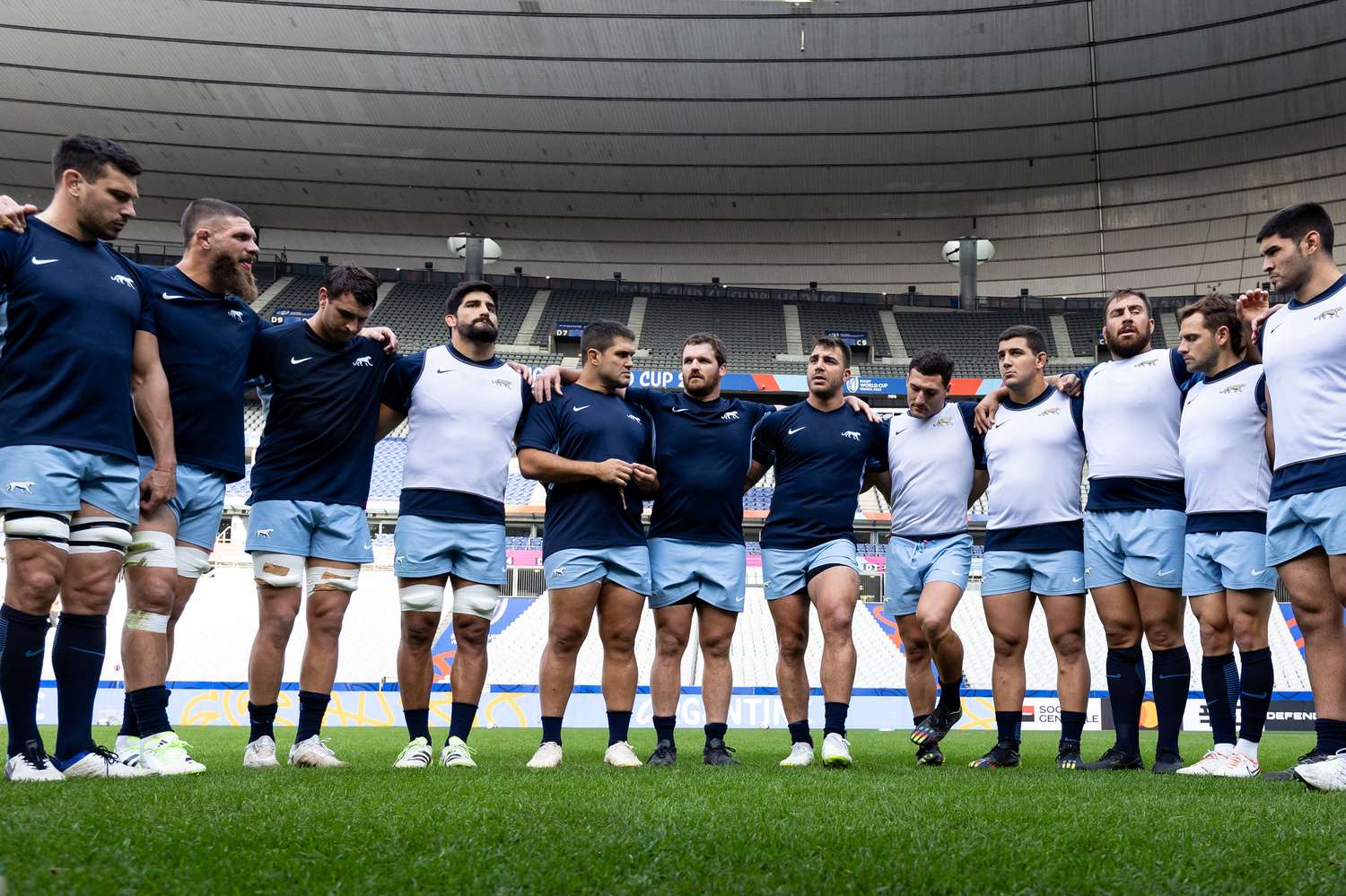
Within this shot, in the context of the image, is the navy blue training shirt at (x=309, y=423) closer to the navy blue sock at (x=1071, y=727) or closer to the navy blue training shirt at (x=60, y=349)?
the navy blue training shirt at (x=60, y=349)

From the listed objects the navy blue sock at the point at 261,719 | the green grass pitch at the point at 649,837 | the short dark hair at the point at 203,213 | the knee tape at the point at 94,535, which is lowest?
the navy blue sock at the point at 261,719

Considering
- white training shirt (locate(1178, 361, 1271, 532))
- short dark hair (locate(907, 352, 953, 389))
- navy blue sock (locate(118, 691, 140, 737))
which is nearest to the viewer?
navy blue sock (locate(118, 691, 140, 737))

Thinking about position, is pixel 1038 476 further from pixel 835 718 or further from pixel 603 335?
pixel 603 335

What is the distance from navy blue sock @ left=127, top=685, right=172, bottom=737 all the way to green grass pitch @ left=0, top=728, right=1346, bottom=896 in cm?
37

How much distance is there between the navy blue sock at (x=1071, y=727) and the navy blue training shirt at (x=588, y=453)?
7.98 feet

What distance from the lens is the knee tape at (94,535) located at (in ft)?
12.0

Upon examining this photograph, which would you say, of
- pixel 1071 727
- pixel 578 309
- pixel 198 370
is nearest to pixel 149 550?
pixel 198 370

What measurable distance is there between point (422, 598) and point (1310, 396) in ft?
12.8

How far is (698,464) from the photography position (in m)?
5.48

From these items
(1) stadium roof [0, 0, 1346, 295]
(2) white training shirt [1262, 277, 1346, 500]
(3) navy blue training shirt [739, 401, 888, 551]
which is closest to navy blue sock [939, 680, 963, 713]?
(3) navy blue training shirt [739, 401, 888, 551]

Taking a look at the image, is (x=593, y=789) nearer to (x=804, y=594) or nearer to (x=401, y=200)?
(x=804, y=594)

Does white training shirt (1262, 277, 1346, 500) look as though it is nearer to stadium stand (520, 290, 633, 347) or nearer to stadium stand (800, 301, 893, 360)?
stadium stand (800, 301, 893, 360)

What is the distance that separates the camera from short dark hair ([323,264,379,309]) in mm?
4758

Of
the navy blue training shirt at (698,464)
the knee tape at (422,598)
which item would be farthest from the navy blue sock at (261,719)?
the navy blue training shirt at (698,464)
